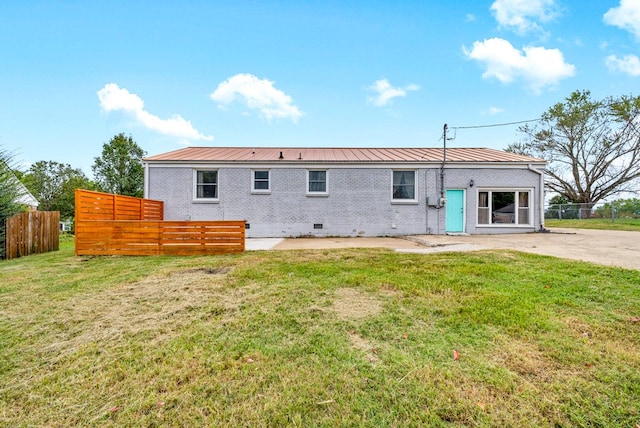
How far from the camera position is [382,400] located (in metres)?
1.75

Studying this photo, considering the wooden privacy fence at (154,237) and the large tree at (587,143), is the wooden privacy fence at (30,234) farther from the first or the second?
the large tree at (587,143)

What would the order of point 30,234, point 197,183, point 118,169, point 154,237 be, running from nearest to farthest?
point 154,237 < point 30,234 < point 197,183 < point 118,169

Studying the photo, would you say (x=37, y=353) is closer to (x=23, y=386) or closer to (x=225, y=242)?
(x=23, y=386)

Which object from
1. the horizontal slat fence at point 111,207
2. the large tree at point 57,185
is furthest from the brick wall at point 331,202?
the large tree at point 57,185

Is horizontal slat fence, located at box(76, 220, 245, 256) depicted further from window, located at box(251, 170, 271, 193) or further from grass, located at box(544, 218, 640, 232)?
grass, located at box(544, 218, 640, 232)

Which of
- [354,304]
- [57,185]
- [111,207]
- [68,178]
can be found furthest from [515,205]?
[57,185]

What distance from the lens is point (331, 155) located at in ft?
44.2

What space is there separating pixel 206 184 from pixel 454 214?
37.4 ft

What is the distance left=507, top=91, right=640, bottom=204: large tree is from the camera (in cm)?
2227

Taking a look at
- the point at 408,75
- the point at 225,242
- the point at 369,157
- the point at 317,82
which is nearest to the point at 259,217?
the point at 225,242

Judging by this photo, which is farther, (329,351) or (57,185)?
(57,185)

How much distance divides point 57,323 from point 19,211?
358 inches

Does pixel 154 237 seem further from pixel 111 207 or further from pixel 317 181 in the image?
pixel 317 181

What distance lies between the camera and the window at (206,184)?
39.9 feet
